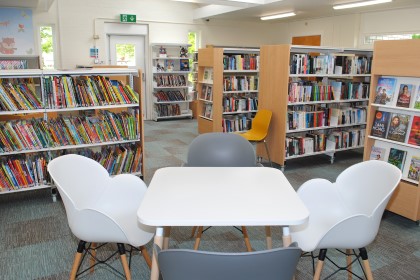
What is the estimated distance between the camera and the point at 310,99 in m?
5.34

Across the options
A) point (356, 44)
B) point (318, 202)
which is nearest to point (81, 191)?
point (318, 202)

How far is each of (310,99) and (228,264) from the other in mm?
4473

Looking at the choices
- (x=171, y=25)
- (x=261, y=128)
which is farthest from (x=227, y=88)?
(x=171, y=25)

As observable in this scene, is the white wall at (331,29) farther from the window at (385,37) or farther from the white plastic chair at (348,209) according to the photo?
the white plastic chair at (348,209)

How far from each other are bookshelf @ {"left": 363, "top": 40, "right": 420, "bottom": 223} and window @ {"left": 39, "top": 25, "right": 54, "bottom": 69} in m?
7.39

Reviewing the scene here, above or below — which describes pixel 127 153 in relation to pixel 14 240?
above

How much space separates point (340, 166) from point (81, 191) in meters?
4.25

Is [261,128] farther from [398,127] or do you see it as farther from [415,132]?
[415,132]

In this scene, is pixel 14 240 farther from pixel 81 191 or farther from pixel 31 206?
pixel 81 191

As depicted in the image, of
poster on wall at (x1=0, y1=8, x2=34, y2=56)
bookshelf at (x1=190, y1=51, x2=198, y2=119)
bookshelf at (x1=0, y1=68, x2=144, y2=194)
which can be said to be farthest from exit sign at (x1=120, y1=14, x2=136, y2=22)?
bookshelf at (x1=0, y1=68, x2=144, y2=194)

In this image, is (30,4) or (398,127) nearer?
(398,127)

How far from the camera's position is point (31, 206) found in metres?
3.95

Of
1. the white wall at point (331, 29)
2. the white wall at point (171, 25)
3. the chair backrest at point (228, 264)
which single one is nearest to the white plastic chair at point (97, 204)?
the chair backrest at point (228, 264)

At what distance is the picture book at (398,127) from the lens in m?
3.60
